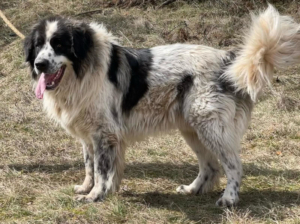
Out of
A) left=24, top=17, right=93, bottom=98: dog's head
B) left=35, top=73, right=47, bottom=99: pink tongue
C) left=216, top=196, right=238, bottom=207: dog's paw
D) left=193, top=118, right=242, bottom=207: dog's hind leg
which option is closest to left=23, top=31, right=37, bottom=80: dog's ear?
left=24, top=17, right=93, bottom=98: dog's head

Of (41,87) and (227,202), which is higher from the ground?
(41,87)

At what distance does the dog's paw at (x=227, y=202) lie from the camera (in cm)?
407

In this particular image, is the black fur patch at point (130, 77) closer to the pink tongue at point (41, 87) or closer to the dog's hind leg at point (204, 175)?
the pink tongue at point (41, 87)

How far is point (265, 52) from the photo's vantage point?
407 centimetres

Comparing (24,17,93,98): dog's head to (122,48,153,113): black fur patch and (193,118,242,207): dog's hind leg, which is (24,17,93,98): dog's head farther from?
(193,118,242,207): dog's hind leg

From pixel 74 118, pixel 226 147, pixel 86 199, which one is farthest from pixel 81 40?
pixel 226 147

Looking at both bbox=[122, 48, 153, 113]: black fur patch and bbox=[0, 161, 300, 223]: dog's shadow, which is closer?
bbox=[0, 161, 300, 223]: dog's shadow

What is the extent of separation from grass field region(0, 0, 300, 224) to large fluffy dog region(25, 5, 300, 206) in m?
0.31

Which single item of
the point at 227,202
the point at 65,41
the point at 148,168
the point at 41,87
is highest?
the point at 65,41

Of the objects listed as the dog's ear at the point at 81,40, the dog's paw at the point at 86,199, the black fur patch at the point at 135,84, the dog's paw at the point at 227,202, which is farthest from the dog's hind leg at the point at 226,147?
the dog's ear at the point at 81,40

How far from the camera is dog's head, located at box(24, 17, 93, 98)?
13.2 feet

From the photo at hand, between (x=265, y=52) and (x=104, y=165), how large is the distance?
5.64ft

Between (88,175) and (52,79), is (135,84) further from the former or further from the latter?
(88,175)

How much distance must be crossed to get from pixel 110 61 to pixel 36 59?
0.66m
